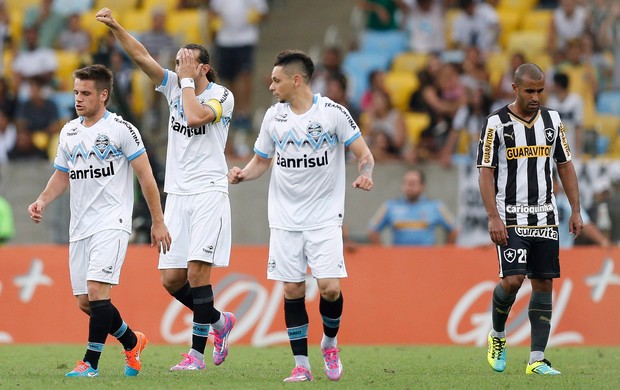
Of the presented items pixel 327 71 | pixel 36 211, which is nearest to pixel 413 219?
pixel 327 71

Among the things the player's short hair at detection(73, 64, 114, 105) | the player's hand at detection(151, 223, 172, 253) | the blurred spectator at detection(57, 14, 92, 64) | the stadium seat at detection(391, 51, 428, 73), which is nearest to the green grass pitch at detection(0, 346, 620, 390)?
the player's hand at detection(151, 223, 172, 253)

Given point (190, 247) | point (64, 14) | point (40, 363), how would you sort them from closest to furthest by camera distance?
point (190, 247)
point (40, 363)
point (64, 14)

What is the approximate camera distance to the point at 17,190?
1684 centimetres

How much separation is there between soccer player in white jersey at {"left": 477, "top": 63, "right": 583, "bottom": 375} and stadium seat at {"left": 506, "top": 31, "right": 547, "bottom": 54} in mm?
9558

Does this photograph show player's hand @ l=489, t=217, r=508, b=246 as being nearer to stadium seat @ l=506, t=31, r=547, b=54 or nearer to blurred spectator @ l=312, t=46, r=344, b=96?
blurred spectator @ l=312, t=46, r=344, b=96

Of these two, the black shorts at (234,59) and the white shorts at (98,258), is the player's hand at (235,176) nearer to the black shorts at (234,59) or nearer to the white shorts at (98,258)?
the white shorts at (98,258)

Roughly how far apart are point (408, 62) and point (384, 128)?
2.72 metres

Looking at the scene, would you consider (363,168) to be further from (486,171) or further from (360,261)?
(360,261)

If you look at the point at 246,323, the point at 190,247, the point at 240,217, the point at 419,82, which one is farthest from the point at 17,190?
the point at 190,247

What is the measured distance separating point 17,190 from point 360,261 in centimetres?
522

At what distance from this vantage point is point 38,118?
61.2 feet

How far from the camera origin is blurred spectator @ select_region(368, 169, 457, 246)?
15.0m

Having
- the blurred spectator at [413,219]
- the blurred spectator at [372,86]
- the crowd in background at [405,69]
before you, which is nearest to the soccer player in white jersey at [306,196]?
the blurred spectator at [413,219]

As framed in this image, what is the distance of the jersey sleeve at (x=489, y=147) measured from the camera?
9.99 m
